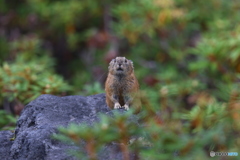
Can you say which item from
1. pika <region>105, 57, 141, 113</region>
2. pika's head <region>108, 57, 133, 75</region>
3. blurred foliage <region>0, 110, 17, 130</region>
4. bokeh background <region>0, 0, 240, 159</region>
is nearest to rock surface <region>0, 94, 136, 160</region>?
pika <region>105, 57, 141, 113</region>

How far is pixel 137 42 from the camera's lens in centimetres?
1258

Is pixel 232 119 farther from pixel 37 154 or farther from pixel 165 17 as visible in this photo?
pixel 165 17

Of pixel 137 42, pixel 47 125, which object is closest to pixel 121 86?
pixel 47 125

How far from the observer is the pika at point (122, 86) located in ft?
21.1

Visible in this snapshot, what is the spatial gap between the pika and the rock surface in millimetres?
207

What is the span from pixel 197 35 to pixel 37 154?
29.4ft

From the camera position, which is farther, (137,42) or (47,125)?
(137,42)

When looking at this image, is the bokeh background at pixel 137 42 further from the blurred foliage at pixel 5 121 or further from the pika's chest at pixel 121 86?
the pika's chest at pixel 121 86

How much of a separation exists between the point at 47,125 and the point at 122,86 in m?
1.47

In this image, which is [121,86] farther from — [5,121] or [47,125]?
[5,121]

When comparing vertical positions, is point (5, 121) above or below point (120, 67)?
below

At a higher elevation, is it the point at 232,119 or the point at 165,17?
the point at 165,17

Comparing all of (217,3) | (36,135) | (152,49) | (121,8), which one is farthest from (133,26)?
(36,135)

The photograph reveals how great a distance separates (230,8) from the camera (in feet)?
40.2
